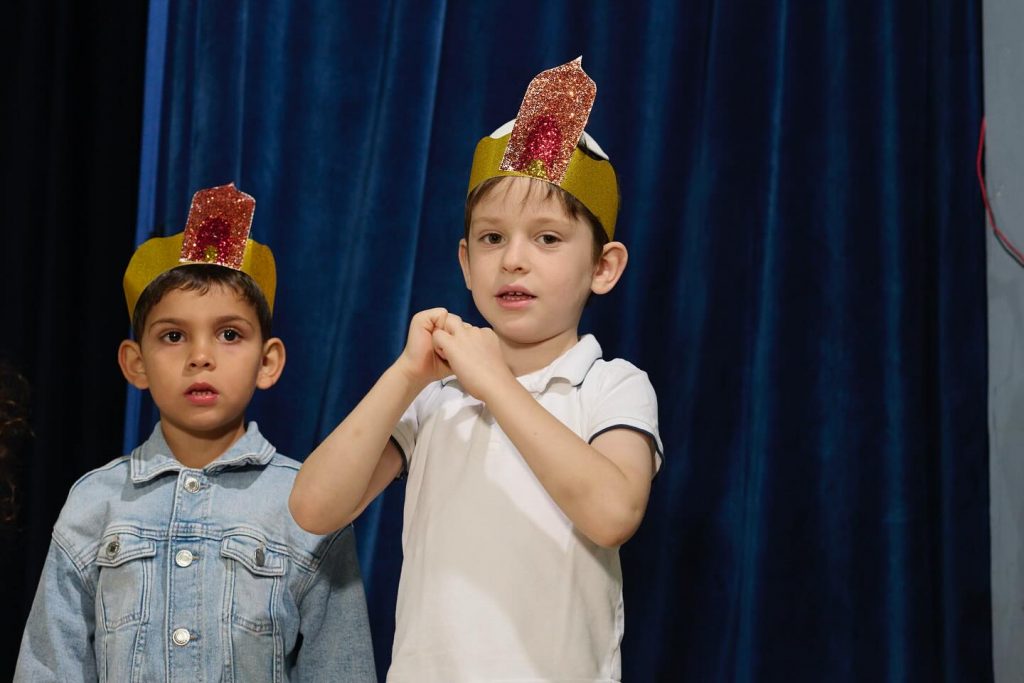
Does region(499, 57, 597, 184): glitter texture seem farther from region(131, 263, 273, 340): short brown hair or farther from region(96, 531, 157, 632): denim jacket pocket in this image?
region(96, 531, 157, 632): denim jacket pocket

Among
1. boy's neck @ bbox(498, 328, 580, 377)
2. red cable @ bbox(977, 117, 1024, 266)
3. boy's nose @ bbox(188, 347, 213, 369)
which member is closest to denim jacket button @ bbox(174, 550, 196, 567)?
boy's nose @ bbox(188, 347, 213, 369)

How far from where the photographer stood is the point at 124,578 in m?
1.51

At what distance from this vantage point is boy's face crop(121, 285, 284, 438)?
157 centimetres

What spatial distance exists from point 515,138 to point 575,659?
62cm

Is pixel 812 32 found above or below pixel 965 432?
above

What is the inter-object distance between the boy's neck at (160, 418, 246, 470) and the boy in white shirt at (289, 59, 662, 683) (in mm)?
264

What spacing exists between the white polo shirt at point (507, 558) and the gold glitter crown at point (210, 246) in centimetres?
39

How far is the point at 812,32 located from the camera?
76.5 inches

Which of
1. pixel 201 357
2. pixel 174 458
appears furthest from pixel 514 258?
pixel 174 458

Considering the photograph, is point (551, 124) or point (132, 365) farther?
point (132, 365)

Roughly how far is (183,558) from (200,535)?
0.04 metres

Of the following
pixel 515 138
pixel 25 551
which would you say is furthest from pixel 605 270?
pixel 25 551

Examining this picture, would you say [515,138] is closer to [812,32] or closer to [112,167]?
[812,32]

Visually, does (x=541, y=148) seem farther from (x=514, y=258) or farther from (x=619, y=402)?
(x=619, y=402)
